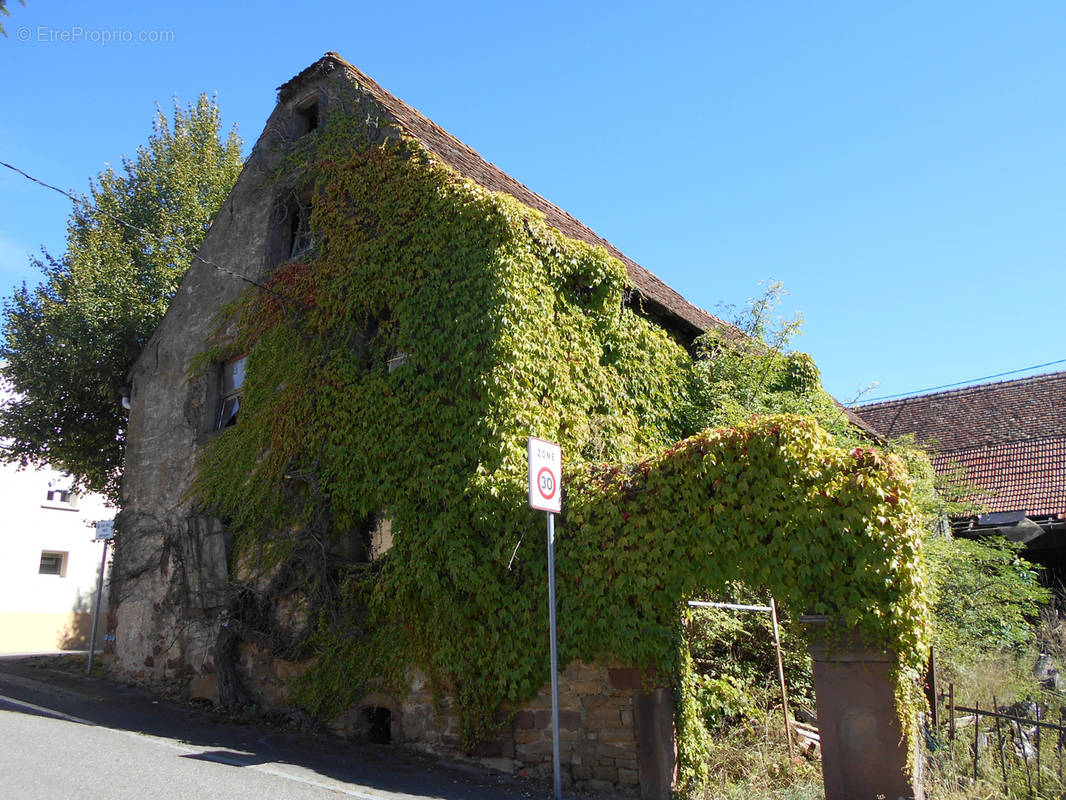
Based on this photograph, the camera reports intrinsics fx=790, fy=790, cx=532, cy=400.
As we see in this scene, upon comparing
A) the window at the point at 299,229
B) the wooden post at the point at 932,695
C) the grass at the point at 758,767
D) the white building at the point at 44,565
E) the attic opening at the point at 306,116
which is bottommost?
the grass at the point at 758,767

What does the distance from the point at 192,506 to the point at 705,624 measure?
8.18 m

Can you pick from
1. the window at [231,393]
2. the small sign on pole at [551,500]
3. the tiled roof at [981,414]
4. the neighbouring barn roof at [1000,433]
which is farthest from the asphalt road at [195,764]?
the tiled roof at [981,414]

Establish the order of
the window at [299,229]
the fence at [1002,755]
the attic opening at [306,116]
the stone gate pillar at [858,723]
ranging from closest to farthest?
the stone gate pillar at [858,723] < the fence at [1002,755] < the window at [299,229] < the attic opening at [306,116]

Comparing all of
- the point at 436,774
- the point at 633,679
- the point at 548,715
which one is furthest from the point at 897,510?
the point at 436,774

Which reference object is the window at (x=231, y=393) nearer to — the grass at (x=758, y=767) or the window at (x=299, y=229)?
the window at (x=299, y=229)

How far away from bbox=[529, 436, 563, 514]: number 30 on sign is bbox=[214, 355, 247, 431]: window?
24.8 ft

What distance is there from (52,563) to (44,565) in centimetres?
25

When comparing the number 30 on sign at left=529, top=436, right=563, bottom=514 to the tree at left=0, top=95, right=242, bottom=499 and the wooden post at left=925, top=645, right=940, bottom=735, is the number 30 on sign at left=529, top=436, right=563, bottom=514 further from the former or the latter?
the tree at left=0, top=95, right=242, bottom=499

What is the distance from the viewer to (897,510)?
630cm

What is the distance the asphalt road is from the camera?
20.1 feet

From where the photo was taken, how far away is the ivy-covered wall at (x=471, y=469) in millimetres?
6629

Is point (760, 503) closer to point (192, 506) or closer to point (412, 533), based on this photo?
point (412, 533)

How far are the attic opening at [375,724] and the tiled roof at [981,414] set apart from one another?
53.5 feet

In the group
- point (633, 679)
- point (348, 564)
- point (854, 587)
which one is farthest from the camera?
point (348, 564)
